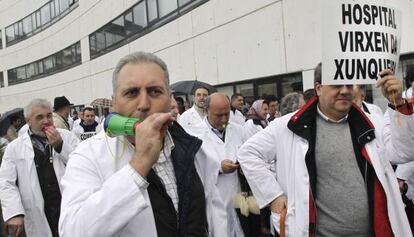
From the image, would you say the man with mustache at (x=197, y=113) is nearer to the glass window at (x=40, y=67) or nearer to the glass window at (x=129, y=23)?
the glass window at (x=129, y=23)

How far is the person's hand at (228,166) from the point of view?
14.2ft

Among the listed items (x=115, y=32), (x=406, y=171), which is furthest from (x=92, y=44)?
(x=406, y=171)

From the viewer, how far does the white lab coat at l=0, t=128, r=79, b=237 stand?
13.9 ft

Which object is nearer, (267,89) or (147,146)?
(147,146)

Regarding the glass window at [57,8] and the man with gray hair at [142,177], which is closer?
the man with gray hair at [142,177]

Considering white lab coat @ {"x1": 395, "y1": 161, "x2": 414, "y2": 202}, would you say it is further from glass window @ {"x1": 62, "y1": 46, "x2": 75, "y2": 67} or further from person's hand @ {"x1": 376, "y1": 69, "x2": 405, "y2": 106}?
glass window @ {"x1": 62, "y1": 46, "x2": 75, "y2": 67}

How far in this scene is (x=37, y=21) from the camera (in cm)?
3195

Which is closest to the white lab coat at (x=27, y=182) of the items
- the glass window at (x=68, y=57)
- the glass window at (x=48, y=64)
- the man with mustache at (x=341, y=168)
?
the man with mustache at (x=341, y=168)

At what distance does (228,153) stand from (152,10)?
41.7ft

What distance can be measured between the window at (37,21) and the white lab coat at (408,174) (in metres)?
25.0

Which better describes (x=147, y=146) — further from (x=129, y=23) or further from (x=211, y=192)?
(x=129, y=23)

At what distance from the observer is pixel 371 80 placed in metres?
2.63

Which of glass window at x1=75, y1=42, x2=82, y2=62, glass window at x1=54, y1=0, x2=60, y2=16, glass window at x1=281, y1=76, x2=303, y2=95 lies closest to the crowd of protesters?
glass window at x1=281, y1=76, x2=303, y2=95

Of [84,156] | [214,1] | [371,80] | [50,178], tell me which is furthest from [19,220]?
[214,1]
